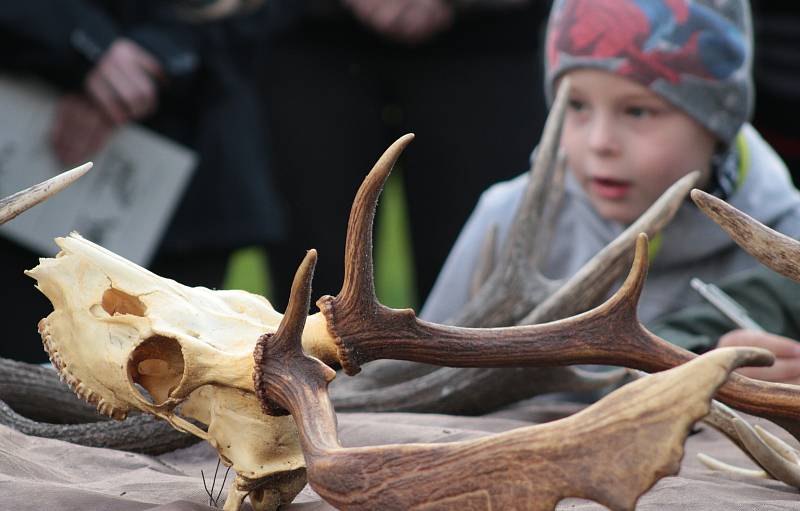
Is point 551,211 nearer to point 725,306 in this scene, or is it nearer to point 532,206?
point 532,206

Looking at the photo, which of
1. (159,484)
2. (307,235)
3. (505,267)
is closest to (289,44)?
(307,235)

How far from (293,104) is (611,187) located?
4.84 feet

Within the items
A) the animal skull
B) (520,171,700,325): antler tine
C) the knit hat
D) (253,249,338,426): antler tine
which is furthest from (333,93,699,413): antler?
(253,249,338,426): antler tine

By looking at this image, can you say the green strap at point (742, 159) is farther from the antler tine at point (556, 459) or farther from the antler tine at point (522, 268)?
the antler tine at point (556, 459)

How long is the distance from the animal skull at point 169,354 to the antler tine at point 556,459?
7.2 inches

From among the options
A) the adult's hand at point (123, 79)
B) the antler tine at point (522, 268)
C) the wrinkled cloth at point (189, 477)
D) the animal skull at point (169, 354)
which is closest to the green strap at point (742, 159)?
the antler tine at point (522, 268)

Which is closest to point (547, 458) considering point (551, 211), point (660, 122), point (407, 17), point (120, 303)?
point (120, 303)

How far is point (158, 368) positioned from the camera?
58.8 inches

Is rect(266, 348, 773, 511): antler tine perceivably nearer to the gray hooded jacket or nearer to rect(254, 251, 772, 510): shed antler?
rect(254, 251, 772, 510): shed antler

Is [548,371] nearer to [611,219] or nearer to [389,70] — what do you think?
[611,219]

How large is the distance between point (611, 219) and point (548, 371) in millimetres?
846

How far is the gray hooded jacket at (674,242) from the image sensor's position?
9.48 ft

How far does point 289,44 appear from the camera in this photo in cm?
398

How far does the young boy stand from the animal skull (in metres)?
1.42
